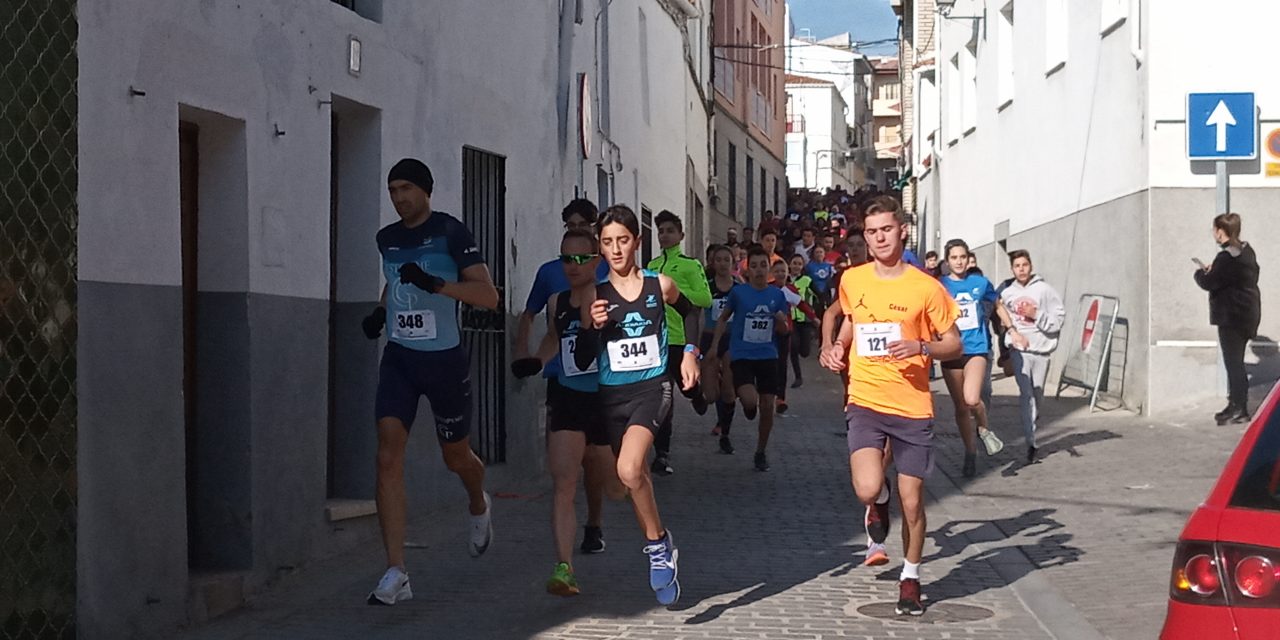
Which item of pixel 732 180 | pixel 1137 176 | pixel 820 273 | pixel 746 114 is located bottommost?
pixel 820 273

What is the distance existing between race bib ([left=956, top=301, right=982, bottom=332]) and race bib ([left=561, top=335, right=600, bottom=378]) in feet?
17.0

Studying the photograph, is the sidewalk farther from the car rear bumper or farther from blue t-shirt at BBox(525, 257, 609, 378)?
the car rear bumper

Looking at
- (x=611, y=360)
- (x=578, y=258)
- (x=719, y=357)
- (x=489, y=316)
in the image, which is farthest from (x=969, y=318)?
(x=611, y=360)

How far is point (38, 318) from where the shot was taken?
6273 mm

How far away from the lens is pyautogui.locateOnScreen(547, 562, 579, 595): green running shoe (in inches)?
308

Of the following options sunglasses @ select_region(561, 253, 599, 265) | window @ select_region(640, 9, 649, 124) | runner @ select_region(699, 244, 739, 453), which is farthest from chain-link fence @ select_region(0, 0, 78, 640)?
window @ select_region(640, 9, 649, 124)

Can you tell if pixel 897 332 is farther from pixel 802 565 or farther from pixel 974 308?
pixel 974 308

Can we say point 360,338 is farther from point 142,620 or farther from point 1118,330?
point 1118,330

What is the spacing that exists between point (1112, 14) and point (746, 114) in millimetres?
26851

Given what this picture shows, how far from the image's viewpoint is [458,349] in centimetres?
811

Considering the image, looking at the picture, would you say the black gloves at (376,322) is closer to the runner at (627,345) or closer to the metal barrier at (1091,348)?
the runner at (627,345)

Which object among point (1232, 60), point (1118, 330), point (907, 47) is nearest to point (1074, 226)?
point (1118, 330)

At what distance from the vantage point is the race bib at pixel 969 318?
12758 mm

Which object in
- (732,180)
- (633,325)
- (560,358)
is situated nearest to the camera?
(633,325)
